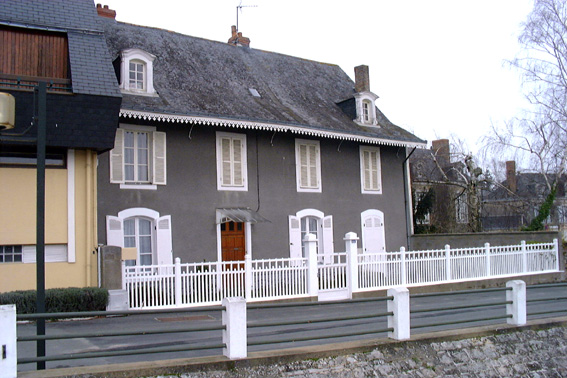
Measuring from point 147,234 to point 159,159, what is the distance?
2271 mm

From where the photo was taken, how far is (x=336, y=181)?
21094 millimetres

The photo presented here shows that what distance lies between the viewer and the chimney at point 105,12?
1989 cm

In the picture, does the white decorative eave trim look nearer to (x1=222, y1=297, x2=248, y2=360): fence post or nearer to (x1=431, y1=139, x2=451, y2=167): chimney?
(x1=222, y1=297, x2=248, y2=360): fence post

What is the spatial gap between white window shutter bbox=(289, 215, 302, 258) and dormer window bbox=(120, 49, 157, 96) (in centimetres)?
643

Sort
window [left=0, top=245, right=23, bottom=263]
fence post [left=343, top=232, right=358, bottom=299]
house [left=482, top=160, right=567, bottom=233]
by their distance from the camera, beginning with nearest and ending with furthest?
window [left=0, top=245, right=23, bottom=263], fence post [left=343, top=232, right=358, bottom=299], house [left=482, top=160, right=567, bottom=233]

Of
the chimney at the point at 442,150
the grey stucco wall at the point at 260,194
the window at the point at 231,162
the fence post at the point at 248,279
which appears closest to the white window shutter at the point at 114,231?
the grey stucco wall at the point at 260,194

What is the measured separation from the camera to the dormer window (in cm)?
1684

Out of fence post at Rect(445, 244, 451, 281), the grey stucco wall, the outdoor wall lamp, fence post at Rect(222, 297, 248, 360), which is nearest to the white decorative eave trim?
the grey stucco wall

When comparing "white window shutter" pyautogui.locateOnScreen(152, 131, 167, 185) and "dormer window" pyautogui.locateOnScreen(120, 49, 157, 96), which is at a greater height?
"dormer window" pyautogui.locateOnScreen(120, 49, 157, 96)

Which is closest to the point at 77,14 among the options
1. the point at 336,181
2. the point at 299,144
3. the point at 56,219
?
the point at 56,219

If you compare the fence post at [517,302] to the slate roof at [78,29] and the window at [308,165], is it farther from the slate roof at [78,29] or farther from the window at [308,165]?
the window at [308,165]

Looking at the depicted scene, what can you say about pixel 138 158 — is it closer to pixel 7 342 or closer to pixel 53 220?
pixel 53 220

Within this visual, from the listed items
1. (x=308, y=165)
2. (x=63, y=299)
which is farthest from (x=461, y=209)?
(x=63, y=299)

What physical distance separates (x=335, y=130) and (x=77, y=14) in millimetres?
9229
